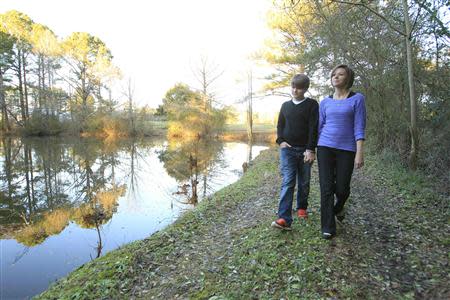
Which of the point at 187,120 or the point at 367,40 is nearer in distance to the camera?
the point at 367,40

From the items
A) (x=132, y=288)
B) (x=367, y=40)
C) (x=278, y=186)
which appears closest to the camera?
(x=132, y=288)

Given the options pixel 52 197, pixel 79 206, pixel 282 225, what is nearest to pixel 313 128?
pixel 282 225

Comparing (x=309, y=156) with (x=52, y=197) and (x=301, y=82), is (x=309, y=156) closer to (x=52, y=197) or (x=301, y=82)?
(x=301, y=82)

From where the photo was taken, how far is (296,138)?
3738 millimetres

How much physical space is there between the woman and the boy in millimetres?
117

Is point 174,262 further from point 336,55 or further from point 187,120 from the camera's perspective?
point 187,120

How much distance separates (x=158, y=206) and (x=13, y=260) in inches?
156

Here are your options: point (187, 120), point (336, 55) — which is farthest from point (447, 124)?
point (187, 120)

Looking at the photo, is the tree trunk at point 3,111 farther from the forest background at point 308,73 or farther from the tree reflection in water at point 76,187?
the tree reflection in water at point 76,187

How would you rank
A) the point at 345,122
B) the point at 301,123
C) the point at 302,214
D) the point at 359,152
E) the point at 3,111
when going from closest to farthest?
the point at 359,152
the point at 345,122
the point at 301,123
the point at 302,214
the point at 3,111

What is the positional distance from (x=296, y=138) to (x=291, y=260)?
4.71 feet

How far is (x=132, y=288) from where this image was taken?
11.4ft

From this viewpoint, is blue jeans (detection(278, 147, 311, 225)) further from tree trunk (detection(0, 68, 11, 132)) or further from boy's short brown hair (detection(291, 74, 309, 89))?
tree trunk (detection(0, 68, 11, 132))

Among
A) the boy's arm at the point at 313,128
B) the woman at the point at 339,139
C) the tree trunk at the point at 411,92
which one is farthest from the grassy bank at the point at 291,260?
the tree trunk at the point at 411,92
